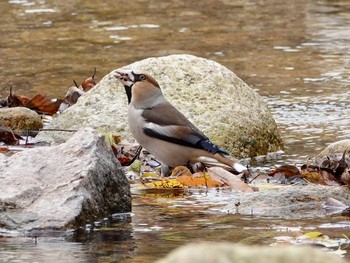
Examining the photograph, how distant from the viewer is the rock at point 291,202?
595 centimetres

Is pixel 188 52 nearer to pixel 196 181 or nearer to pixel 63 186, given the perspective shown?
pixel 196 181

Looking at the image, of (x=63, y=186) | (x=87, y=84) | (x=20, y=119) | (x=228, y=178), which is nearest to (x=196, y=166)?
(x=228, y=178)

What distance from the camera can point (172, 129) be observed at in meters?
7.71

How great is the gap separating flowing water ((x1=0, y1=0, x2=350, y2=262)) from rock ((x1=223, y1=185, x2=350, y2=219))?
160mm

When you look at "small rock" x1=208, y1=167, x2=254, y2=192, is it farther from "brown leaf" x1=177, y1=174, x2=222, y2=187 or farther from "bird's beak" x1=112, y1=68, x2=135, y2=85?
"bird's beak" x1=112, y1=68, x2=135, y2=85

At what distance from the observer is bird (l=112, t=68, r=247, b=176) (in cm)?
763

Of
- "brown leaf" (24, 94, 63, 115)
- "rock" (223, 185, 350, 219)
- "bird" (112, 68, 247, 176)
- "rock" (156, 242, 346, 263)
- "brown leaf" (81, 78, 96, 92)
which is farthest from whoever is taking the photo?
"brown leaf" (81, 78, 96, 92)

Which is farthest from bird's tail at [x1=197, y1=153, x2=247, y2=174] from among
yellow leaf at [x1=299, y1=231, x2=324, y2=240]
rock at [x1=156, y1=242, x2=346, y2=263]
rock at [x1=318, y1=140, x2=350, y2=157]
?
rock at [x1=156, y1=242, x2=346, y2=263]

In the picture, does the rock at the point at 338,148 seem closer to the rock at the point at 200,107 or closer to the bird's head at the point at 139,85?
the rock at the point at 200,107

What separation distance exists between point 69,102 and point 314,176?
155 inches

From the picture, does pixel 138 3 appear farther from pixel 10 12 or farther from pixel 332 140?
pixel 332 140

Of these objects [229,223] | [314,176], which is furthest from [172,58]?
[229,223]

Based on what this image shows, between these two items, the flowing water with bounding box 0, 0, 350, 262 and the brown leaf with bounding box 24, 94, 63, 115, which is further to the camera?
the brown leaf with bounding box 24, 94, 63, 115

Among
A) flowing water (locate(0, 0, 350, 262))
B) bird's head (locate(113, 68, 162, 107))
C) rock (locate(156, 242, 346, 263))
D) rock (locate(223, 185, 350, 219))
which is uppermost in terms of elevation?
rock (locate(156, 242, 346, 263))
